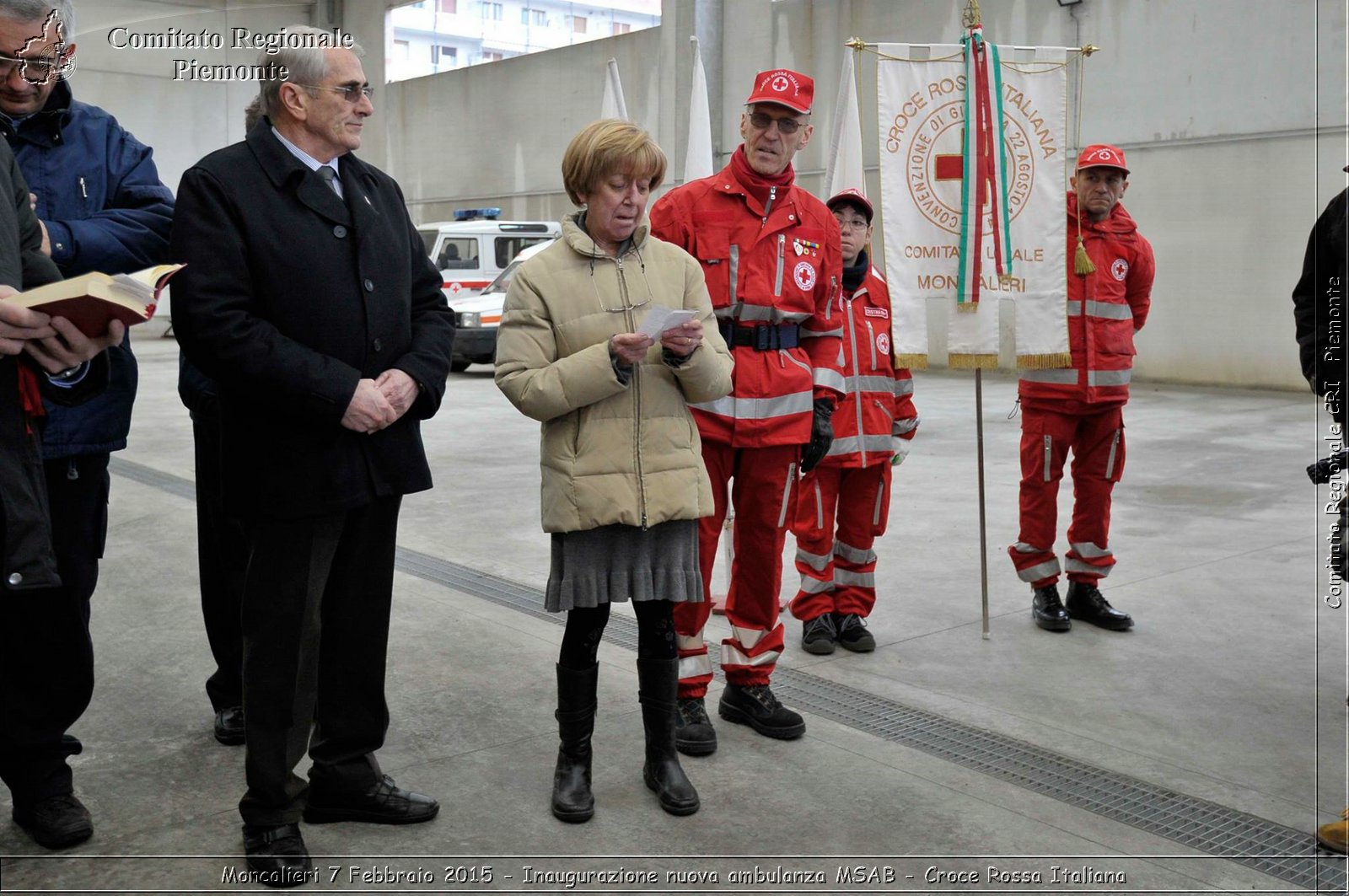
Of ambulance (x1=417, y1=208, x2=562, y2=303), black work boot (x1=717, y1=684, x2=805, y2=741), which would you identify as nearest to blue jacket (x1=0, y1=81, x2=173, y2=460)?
black work boot (x1=717, y1=684, x2=805, y2=741)

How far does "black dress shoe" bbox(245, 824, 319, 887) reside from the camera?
3045 mm

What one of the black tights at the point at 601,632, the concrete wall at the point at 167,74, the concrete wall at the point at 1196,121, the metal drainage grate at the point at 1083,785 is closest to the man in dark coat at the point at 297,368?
the black tights at the point at 601,632

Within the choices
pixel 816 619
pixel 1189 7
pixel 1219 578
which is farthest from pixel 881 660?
pixel 1189 7

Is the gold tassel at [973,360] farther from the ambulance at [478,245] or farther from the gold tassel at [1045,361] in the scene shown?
the ambulance at [478,245]

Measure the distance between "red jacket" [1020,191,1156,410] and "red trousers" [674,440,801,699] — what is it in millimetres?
1681

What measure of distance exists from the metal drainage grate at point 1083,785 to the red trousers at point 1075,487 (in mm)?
1305

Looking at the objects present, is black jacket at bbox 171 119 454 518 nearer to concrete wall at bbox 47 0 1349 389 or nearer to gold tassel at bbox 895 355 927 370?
gold tassel at bbox 895 355 927 370

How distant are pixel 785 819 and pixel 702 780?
362 mm

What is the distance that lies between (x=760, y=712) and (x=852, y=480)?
1484 millimetres

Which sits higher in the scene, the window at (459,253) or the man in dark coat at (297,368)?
the window at (459,253)

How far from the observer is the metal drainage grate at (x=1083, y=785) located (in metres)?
3.23

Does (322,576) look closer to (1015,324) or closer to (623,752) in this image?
(623,752)

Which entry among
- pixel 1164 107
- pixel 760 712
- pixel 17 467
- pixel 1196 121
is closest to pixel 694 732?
pixel 760 712

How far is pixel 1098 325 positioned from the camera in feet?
17.7
